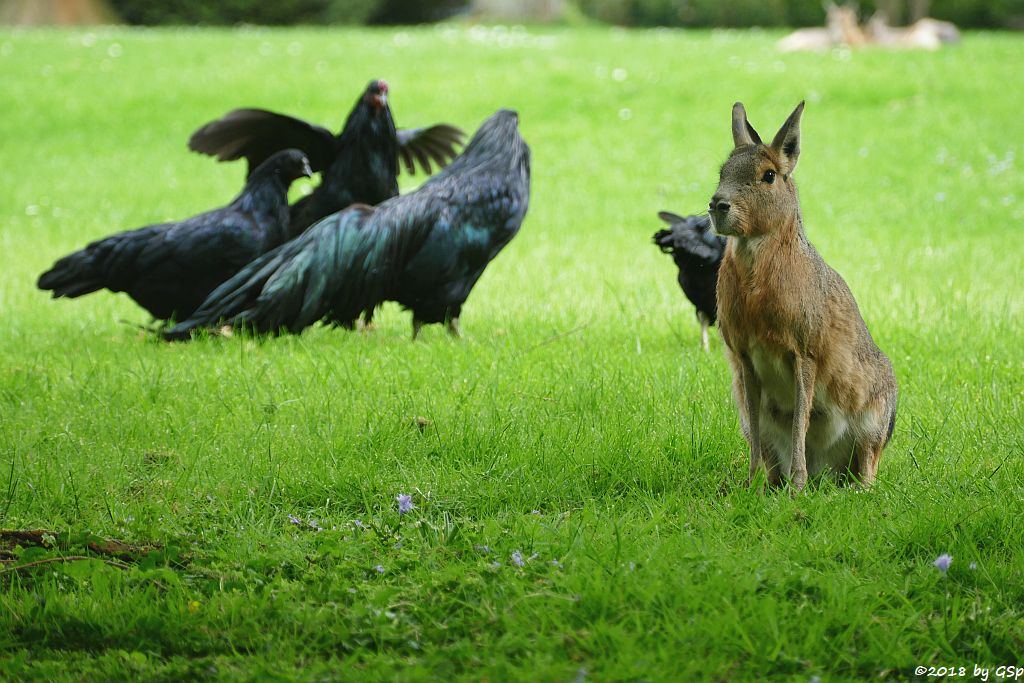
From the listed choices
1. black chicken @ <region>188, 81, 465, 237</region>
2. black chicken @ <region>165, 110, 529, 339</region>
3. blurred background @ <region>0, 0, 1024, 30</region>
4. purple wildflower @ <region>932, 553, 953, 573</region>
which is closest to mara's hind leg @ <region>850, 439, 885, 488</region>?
purple wildflower @ <region>932, 553, 953, 573</region>

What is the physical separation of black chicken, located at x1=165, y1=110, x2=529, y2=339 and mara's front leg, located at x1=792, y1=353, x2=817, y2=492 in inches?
141

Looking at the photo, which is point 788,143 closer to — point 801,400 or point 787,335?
point 787,335

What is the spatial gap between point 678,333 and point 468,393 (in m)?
2.33

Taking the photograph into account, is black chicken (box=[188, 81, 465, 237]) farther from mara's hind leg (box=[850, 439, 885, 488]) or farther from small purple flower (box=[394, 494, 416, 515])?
→ mara's hind leg (box=[850, 439, 885, 488])

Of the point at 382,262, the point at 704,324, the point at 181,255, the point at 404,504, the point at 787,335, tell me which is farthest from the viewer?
the point at 181,255

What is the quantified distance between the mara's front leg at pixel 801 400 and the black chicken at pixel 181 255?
4.92m

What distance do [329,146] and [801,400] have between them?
5581 millimetres

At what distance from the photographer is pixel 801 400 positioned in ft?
14.5

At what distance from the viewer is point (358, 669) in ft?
11.4

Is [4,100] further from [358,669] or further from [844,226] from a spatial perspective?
[358,669]

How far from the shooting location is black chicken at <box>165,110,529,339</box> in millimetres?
7594

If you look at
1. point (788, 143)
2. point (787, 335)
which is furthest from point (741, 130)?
point (787, 335)

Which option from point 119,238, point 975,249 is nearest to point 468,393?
point 119,238

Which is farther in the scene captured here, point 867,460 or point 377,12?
point 377,12
